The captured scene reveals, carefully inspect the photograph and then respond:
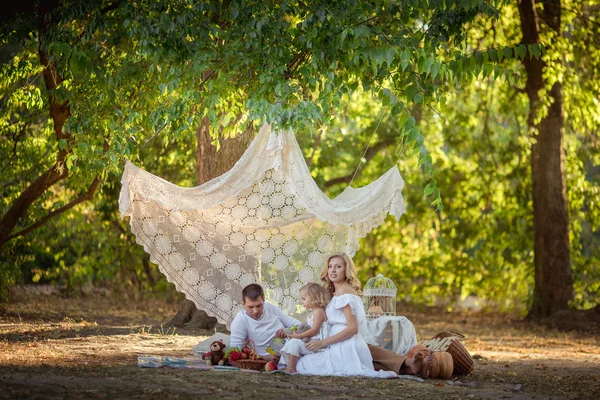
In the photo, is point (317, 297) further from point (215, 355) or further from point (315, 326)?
point (215, 355)

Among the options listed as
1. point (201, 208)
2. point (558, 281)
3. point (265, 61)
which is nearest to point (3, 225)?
point (201, 208)

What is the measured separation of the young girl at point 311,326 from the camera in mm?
5441

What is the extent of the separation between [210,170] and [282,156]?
1.80 meters

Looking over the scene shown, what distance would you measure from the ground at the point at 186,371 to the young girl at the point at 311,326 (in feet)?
1.02

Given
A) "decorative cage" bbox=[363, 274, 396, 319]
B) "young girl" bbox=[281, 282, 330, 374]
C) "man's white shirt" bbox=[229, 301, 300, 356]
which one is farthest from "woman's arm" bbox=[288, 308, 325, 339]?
"decorative cage" bbox=[363, 274, 396, 319]

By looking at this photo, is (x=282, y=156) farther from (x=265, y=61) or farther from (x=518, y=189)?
(x=518, y=189)

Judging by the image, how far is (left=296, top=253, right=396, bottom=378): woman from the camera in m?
5.41

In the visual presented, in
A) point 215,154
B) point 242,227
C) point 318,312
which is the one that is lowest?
point 318,312

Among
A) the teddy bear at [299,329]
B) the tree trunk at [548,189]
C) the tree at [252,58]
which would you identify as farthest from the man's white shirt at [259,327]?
the tree trunk at [548,189]

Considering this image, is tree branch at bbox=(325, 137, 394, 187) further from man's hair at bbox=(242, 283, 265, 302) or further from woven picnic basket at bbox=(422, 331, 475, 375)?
man's hair at bbox=(242, 283, 265, 302)

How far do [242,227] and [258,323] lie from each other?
1126 millimetres

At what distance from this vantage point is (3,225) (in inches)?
367

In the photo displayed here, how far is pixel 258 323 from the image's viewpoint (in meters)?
5.82

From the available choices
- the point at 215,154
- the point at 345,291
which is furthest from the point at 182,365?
the point at 215,154
